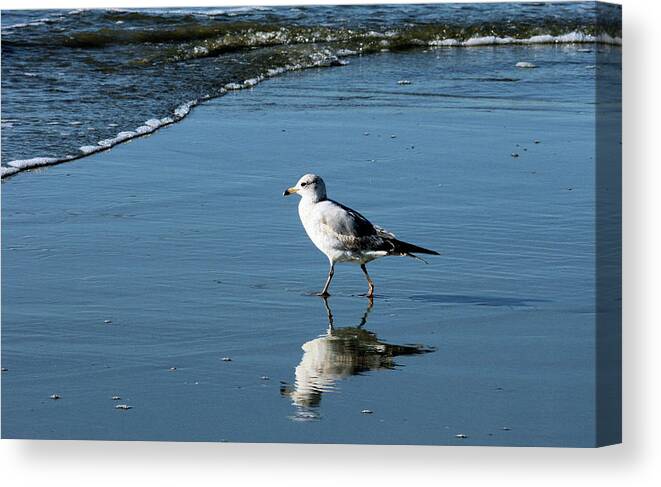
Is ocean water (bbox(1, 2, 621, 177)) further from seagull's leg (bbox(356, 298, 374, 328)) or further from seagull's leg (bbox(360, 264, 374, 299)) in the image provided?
seagull's leg (bbox(356, 298, 374, 328))

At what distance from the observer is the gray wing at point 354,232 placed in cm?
673

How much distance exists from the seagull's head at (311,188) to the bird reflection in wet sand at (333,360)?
840 mm

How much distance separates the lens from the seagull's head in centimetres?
693

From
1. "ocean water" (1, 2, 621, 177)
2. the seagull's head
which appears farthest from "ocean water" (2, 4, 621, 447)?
the seagull's head

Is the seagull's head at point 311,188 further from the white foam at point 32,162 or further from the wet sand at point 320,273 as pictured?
the white foam at point 32,162

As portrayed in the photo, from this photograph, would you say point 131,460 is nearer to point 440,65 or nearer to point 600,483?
point 600,483

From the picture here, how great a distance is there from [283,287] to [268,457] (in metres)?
1.22

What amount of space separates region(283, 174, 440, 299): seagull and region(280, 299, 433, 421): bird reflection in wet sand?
19.6 inches

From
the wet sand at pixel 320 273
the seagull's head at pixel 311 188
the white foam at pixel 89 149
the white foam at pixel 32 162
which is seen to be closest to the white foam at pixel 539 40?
the wet sand at pixel 320 273

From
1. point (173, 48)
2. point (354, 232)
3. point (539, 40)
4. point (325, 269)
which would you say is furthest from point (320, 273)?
point (173, 48)

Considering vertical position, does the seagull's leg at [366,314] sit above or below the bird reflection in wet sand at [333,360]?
above

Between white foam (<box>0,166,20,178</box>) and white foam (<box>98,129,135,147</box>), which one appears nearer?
white foam (<box>0,166,20,178</box>)

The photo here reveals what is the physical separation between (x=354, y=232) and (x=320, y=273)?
37cm

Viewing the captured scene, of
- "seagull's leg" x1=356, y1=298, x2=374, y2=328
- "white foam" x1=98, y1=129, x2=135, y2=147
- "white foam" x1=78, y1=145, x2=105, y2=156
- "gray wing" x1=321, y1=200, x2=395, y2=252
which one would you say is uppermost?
"white foam" x1=98, y1=129, x2=135, y2=147
